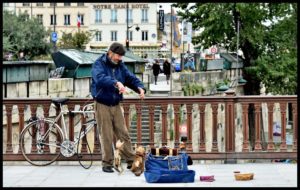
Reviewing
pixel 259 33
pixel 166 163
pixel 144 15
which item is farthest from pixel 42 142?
pixel 144 15

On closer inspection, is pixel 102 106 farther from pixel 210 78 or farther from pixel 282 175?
pixel 210 78

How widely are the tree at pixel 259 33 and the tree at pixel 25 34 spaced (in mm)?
16665

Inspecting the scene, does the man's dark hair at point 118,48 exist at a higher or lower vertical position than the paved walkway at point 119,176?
higher

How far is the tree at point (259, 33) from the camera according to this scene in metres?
38.2

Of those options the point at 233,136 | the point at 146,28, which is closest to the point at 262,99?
the point at 233,136

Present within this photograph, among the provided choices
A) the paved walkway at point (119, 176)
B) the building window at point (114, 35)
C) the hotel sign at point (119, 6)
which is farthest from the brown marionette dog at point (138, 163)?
the building window at point (114, 35)

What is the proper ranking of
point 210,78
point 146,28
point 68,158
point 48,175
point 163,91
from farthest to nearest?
point 146,28
point 210,78
point 163,91
point 68,158
point 48,175

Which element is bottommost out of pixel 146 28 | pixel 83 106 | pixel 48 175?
pixel 48 175

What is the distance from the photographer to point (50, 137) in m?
11.0

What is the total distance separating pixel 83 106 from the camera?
10930 mm

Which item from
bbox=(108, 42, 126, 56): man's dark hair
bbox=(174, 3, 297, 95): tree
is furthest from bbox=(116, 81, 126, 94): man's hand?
bbox=(174, 3, 297, 95): tree

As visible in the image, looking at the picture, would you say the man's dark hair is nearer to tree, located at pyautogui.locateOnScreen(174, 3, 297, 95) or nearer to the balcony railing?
the balcony railing

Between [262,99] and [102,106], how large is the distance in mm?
2551

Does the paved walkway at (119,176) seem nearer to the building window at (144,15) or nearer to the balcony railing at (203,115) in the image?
the balcony railing at (203,115)
